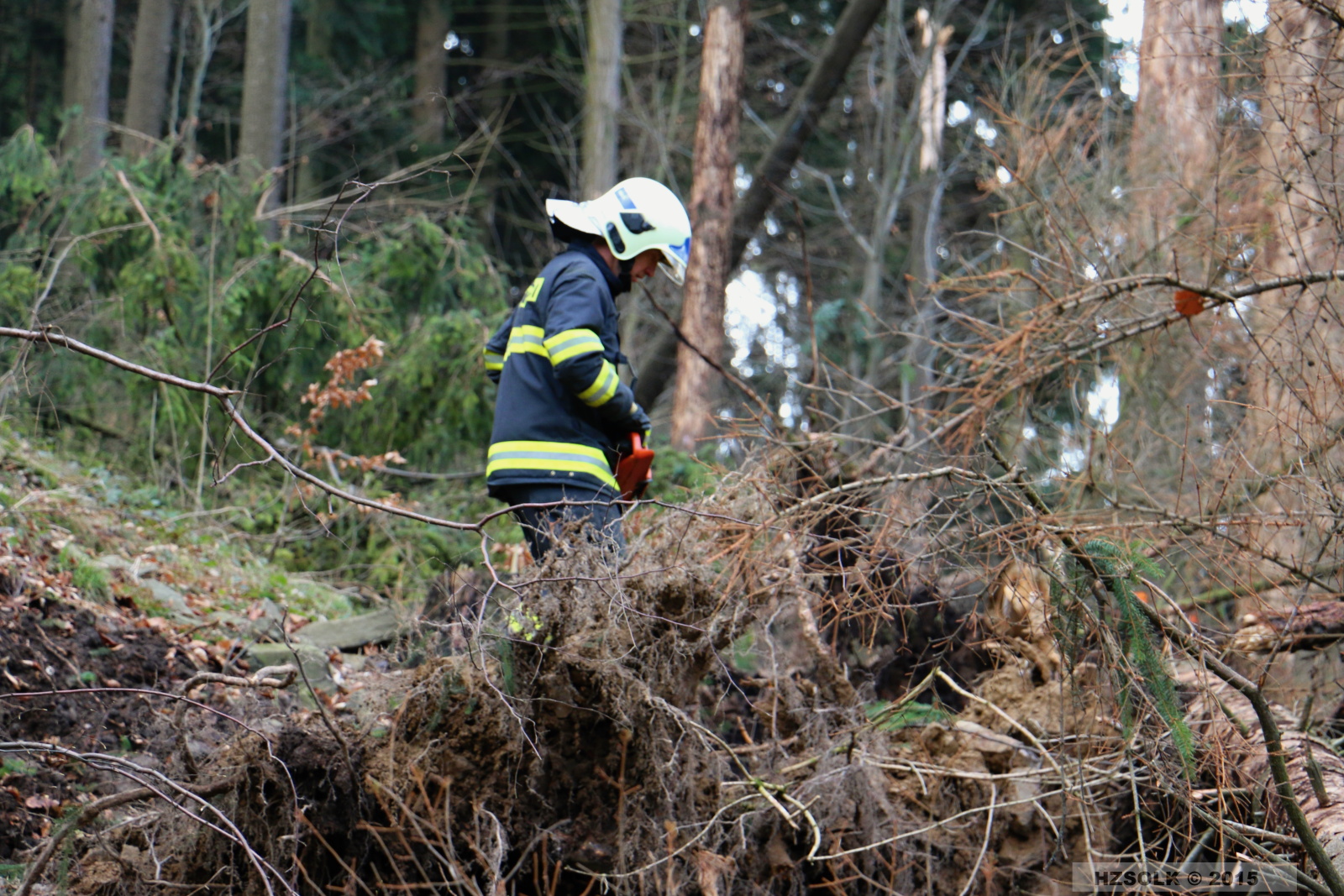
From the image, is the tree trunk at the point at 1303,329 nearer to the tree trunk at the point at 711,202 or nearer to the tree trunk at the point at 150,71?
the tree trunk at the point at 711,202

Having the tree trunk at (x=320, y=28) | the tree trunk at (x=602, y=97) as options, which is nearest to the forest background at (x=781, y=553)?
the tree trunk at (x=602, y=97)

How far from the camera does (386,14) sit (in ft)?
51.3

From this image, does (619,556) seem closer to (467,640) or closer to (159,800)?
(467,640)

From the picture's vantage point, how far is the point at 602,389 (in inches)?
160

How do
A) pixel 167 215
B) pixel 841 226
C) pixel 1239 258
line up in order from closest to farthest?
pixel 1239 258 → pixel 167 215 → pixel 841 226

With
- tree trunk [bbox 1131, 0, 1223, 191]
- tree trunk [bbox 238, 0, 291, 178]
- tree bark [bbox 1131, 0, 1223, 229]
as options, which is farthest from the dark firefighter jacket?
tree trunk [bbox 238, 0, 291, 178]

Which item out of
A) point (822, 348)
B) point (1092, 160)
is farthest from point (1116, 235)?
point (822, 348)

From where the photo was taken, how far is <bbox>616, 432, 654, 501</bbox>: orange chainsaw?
4242 mm

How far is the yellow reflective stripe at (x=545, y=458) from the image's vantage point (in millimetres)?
4094

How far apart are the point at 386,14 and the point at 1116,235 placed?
38.4 feet

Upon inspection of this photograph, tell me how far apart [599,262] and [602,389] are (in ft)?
2.03

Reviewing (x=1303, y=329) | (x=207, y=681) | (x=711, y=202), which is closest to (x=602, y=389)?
(x=207, y=681)

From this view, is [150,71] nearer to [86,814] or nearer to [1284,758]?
[86,814]

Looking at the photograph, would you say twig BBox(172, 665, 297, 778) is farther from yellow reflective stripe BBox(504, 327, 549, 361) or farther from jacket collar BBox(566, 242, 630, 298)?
jacket collar BBox(566, 242, 630, 298)
